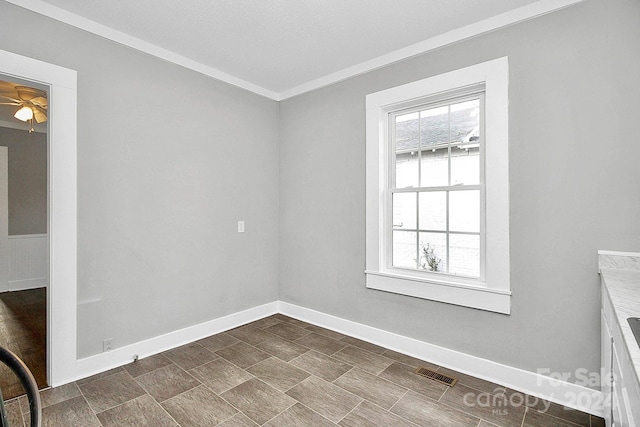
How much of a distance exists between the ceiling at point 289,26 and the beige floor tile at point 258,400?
2.79 metres

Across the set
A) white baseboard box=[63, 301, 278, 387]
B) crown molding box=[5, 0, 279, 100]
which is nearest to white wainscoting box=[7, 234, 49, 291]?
white baseboard box=[63, 301, 278, 387]

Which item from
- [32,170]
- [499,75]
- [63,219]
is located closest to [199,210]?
[63,219]

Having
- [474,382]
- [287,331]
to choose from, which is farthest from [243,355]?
[474,382]

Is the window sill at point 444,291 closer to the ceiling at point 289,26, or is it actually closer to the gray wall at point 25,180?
the ceiling at point 289,26

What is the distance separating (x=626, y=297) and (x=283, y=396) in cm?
205

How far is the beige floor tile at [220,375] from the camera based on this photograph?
7.86 ft

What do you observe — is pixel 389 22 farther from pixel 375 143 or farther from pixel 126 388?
pixel 126 388

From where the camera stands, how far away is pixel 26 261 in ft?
18.1

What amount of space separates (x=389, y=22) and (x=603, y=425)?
3062mm

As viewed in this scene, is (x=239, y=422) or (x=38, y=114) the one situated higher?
(x=38, y=114)

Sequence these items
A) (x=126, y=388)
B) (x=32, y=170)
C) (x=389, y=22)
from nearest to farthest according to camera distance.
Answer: (x=126, y=388)
(x=389, y=22)
(x=32, y=170)

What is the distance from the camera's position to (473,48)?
2.54 meters

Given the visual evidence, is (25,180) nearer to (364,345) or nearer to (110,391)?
(110,391)

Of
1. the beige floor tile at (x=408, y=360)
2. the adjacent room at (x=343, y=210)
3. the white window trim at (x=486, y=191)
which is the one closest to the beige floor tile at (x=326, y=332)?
the adjacent room at (x=343, y=210)
